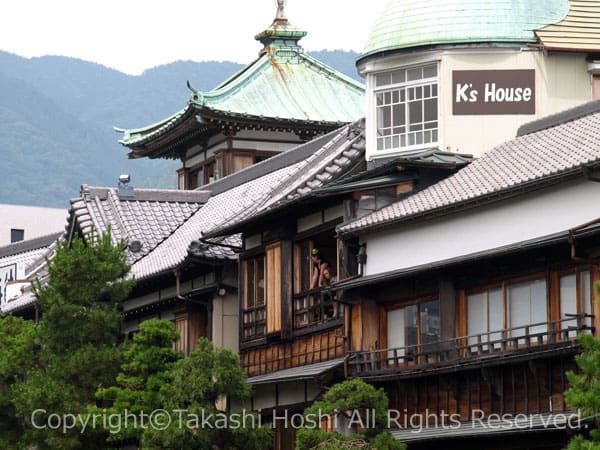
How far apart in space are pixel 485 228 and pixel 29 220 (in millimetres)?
77324

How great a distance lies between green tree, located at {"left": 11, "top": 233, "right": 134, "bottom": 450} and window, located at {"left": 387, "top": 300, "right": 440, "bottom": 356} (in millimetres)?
8050

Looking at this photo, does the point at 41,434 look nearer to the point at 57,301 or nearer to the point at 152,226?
the point at 57,301

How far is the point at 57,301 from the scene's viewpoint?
37.3 m

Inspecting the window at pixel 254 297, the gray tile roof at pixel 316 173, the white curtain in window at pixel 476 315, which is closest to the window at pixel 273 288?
the window at pixel 254 297

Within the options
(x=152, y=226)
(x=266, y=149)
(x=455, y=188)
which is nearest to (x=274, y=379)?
(x=455, y=188)

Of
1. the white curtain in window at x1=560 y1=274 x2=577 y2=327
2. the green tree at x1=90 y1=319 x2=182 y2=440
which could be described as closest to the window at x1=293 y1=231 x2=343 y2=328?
the green tree at x1=90 y1=319 x2=182 y2=440

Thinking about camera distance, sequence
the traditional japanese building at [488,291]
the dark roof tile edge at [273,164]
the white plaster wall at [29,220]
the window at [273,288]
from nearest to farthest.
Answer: the traditional japanese building at [488,291] → the window at [273,288] → the dark roof tile edge at [273,164] → the white plaster wall at [29,220]

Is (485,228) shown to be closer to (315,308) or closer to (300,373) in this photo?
(300,373)

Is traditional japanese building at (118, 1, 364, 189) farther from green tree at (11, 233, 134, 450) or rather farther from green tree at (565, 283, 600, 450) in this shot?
green tree at (565, 283, 600, 450)

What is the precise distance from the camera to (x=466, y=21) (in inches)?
1372

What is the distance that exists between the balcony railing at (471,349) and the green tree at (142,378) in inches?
190

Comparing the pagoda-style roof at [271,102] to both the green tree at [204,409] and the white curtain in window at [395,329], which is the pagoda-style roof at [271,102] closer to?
the white curtain in window at [395,329]

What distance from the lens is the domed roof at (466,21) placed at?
34.7 metres

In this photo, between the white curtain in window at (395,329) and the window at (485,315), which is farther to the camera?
the white curtain in window at (395,329)
